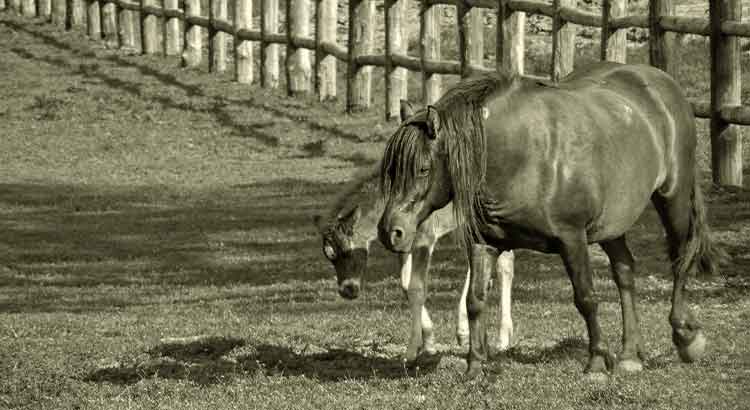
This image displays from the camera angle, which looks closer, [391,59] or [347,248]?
[347,248]

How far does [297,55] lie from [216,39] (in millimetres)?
4542

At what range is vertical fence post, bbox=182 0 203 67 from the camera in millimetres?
30000

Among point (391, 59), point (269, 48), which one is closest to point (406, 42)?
point (391, 59)

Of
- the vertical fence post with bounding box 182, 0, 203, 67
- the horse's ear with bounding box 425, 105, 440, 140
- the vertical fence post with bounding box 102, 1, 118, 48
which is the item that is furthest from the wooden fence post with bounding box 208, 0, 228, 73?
the horse's ear with bounding box 425, 105, 440, 140

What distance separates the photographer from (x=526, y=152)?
24.2 feet

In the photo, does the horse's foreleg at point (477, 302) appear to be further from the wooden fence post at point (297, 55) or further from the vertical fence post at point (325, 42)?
the wooden fence post at point (297, 55)

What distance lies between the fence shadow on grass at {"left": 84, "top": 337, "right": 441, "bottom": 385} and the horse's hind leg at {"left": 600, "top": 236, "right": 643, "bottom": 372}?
1.09 m

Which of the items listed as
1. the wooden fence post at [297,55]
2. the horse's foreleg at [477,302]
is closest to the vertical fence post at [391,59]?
the wooden fence post at [297,55]

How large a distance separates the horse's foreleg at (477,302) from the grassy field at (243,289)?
0.14 metres

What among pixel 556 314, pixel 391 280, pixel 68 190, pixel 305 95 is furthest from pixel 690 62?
pixel 556 314

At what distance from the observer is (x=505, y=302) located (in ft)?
30.2

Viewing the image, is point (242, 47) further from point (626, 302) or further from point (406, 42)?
point (626, 302)

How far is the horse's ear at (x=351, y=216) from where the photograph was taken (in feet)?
27.9

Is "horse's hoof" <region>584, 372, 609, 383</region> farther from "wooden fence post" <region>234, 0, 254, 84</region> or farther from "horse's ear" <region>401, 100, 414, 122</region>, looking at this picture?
"wooden fence post" <region>234, 0, 254, 84</region>
